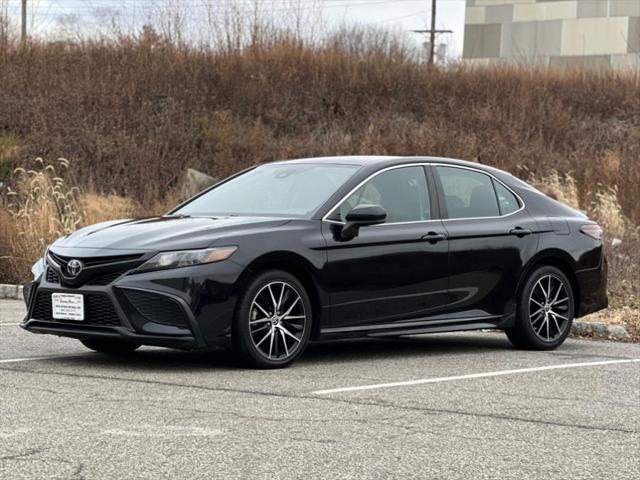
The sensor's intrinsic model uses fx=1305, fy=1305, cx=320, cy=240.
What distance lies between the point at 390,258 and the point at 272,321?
1212 mm

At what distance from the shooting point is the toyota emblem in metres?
8.91

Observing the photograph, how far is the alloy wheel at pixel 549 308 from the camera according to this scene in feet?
36.0

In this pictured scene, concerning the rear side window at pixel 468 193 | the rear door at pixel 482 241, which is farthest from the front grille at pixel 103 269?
the rear side window at pixel 468 193

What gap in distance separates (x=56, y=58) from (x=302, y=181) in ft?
76.3

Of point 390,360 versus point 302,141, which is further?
point 302,141

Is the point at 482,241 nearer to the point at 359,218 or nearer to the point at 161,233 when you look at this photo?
the point at 359,218

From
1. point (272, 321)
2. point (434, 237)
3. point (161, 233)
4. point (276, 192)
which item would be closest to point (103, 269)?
point (161, 233)

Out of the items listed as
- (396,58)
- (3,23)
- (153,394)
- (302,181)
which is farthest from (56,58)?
(153,394)

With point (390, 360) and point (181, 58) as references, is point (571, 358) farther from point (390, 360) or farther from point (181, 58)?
point (181, 58)

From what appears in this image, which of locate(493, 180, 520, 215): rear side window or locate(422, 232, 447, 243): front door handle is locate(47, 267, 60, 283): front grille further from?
locate(493, 180, 520, 215): rear side window

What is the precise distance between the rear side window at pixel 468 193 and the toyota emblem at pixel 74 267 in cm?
314

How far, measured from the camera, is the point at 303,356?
10172mm

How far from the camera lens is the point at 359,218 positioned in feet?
31.4

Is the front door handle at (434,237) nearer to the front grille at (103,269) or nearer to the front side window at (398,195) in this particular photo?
the front side window at (398,195)
